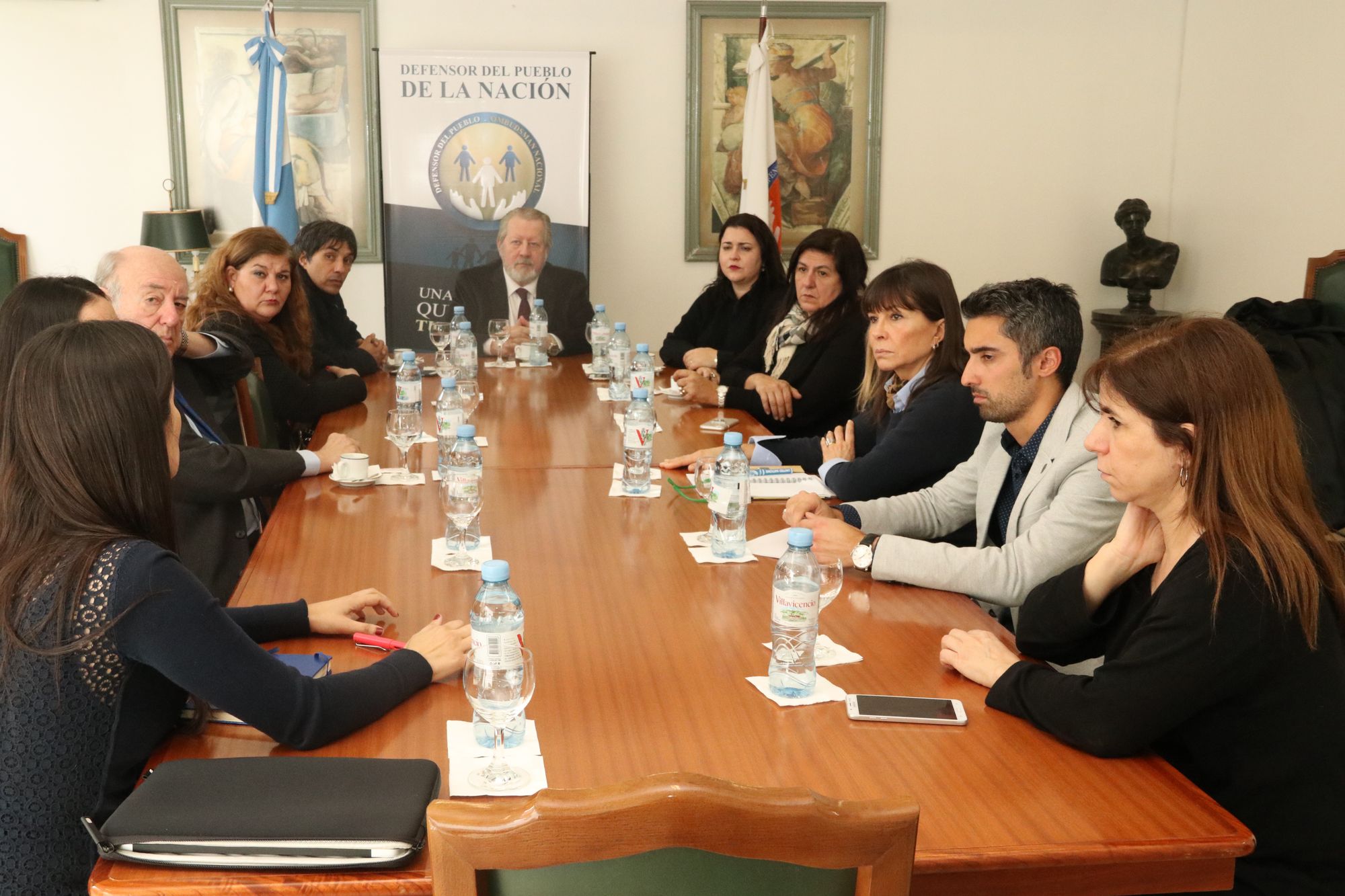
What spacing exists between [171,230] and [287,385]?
2.18 m

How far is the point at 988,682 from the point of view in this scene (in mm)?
1733

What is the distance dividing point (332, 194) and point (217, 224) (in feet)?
1.96

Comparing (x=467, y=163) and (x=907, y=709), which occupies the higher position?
(x=467, y=163)

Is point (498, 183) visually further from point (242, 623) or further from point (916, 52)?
point (242, 623)

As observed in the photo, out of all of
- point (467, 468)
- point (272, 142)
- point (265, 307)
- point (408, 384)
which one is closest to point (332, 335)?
point (265, 307)

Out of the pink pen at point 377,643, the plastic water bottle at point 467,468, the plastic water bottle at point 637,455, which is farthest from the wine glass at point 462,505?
the plastic water bottle at point 637,455

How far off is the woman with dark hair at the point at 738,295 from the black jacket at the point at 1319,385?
6.28 feet

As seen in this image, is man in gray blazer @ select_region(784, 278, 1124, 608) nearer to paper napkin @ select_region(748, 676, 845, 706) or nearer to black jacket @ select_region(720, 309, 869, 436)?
paper napkin @ select_region(748, 676, 845, 706)

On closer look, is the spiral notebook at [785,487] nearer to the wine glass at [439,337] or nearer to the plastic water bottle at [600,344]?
the plastic water bottle at [600,344]

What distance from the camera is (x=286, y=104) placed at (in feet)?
19.0

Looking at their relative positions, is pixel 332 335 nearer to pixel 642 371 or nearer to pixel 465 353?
pixel 465 353

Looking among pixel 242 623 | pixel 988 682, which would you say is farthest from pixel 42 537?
pixel 988 682

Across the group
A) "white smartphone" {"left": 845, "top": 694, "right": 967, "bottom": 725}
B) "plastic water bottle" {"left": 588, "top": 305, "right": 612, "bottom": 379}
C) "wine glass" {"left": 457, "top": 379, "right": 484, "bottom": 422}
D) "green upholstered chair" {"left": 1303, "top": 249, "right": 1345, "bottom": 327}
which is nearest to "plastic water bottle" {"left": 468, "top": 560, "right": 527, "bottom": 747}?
"white smartphone" {"left": 845, "top": 694, "right": 967, "bottom": 725}

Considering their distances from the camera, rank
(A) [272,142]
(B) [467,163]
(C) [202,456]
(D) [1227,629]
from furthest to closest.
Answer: (B) [467,163]
(A) [272,142]
(C) [202,456]
(D) [1227,629]
